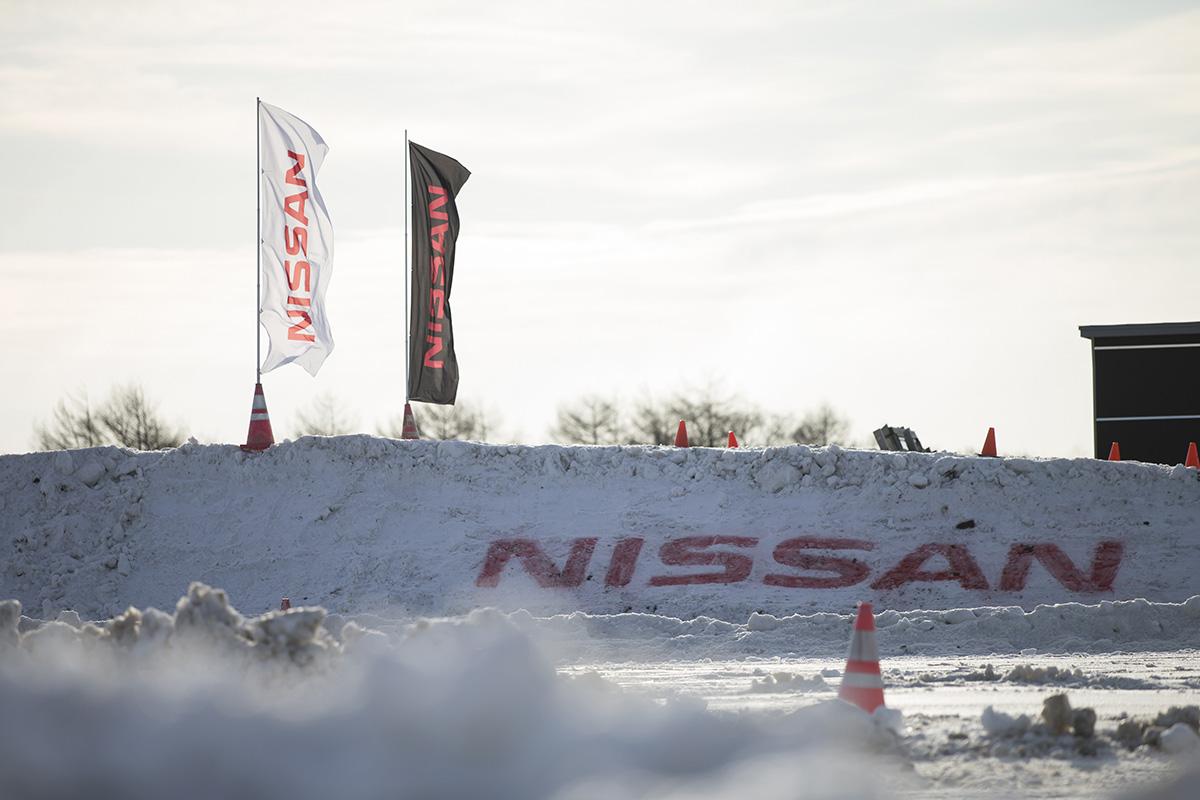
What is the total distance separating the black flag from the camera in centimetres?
2155

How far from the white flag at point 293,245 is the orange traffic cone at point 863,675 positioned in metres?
13.4

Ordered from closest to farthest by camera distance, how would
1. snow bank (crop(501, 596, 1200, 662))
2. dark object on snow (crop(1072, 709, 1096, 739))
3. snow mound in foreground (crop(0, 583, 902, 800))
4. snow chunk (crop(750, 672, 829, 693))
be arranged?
snow mound in foreground (crop(0, 583, 902, 800)), dark object on snow (crop(1072, 709, 1096, 739)), snow chunk (crop(750, 672, 829, 693)), snow bank (crop(501, 596, 1200, 662))

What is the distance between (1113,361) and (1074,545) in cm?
962

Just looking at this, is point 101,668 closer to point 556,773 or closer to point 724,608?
point 556,773

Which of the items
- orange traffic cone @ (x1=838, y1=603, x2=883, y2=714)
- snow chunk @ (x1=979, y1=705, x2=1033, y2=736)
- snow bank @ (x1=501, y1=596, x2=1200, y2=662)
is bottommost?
snow bank @ (x1=501, y1=596, x2=1200, y2=662)

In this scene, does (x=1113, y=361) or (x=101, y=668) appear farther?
(x=1113, y=361)

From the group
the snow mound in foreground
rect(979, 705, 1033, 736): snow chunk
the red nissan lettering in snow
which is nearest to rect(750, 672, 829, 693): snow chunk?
the snow mound in foreground

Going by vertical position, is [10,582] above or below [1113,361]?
below

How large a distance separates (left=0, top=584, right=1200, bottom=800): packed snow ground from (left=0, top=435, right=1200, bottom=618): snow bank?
875cm

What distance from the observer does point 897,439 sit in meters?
23.6

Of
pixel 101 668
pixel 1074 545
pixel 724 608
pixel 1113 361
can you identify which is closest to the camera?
pixel 101 668

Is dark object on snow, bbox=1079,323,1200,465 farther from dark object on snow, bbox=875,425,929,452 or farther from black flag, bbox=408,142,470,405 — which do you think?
black flag, bbox=408,142,470,405

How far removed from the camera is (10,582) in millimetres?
18172

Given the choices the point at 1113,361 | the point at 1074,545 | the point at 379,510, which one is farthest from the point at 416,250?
the point at 1113,361
